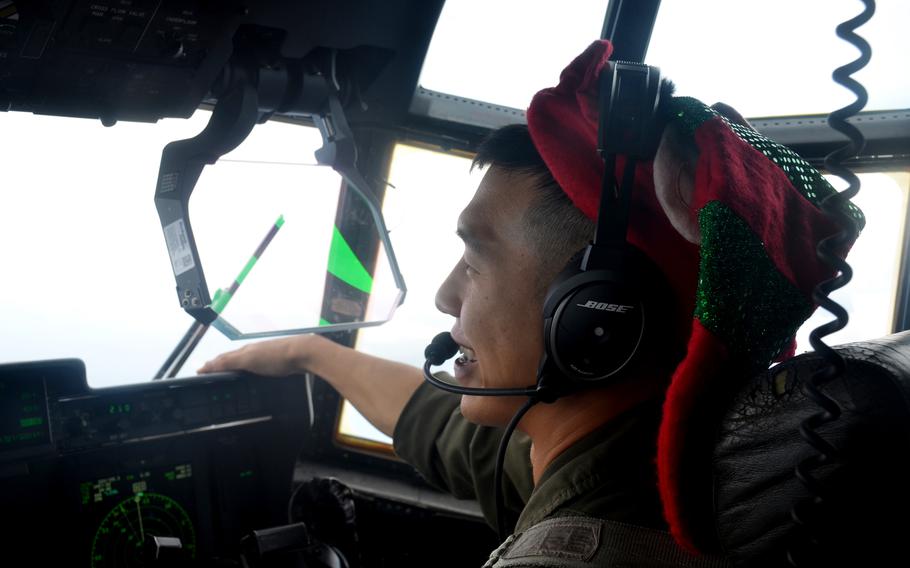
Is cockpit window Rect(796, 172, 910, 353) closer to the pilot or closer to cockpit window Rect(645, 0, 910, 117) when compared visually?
cockpit window Rect(645, 0, 910, 117)

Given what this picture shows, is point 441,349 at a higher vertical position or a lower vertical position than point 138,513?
higher

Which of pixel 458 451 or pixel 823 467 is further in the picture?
pixel 458 451

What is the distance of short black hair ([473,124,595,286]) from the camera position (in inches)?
38.0

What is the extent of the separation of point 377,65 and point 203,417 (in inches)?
29.9

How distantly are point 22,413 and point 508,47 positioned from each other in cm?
130

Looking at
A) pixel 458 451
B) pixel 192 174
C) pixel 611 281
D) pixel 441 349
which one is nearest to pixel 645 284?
pixel 611 281

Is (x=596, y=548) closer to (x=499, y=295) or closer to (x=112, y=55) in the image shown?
(x=499, y=295)

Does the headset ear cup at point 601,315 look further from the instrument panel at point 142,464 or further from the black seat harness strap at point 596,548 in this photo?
the instrument panel at point 142,464

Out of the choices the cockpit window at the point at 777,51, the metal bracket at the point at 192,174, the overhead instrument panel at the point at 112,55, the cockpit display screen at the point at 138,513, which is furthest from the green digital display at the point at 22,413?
the cockpit window at the point at 777,51

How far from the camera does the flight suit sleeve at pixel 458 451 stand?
4.38 feet

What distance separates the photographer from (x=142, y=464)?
130 centimetres

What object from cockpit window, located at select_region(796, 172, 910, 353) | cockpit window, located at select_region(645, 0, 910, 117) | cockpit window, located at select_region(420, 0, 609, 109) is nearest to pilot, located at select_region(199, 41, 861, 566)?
cockpit window, located at select_region(420, 0, 609, 109)

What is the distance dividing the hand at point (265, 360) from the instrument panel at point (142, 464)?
0.02 meters

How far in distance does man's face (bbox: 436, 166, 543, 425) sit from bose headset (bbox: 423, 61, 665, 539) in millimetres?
106
